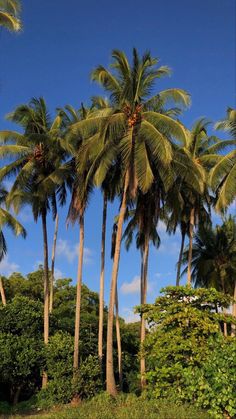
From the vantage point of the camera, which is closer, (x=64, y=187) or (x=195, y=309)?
(x=195, y=309)

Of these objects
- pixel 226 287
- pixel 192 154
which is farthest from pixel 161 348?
pixel 226 287

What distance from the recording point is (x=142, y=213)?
23953 mm

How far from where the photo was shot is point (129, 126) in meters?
20.5

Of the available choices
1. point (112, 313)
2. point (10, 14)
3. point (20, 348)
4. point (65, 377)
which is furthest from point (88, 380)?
point (10, 14)

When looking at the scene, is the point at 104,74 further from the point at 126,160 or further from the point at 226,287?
the point at 226,287

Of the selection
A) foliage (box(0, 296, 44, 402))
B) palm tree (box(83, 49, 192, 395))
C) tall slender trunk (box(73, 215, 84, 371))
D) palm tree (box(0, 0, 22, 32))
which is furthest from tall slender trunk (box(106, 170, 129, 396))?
palm tree (box(0, 0, 22, 32))

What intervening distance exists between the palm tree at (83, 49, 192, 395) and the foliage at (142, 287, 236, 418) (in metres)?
3.84

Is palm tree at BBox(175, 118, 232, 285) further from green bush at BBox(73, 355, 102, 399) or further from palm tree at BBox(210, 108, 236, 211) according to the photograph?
green bush at BBox(73, 355, 102, 399)

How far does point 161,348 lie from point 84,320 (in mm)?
17674

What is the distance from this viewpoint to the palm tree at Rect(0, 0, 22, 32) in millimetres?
13993

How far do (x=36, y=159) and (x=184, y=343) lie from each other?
1246cm

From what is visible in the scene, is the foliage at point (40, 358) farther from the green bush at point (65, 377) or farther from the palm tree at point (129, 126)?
the palm tree at point (129, 126)

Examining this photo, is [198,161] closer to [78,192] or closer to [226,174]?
[226,174]

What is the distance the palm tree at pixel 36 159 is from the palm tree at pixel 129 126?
10.7 ft
